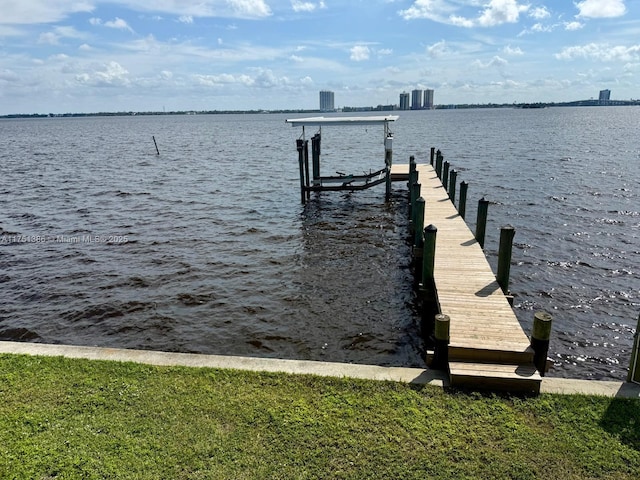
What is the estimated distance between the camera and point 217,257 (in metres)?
15.1

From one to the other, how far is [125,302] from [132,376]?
233 inches

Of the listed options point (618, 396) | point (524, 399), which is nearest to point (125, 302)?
point (524, 399)

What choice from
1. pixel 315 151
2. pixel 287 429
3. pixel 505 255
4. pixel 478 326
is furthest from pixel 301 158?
pixel 287 429

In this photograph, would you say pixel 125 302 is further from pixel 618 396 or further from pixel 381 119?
pixel 381 119

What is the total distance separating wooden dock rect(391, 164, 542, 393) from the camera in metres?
6.48

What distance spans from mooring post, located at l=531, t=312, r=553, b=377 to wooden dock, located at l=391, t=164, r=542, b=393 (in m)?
0.16

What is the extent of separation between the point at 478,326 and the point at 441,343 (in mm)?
961

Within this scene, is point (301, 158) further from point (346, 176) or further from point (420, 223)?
point (420, 223)

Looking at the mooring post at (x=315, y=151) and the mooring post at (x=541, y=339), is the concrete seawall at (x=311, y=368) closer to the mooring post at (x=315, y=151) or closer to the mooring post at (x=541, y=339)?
the mooring post at (x=541, y=339)

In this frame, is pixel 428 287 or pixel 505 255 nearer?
pixel 505 255

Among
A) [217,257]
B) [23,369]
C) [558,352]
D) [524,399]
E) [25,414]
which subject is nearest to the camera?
[25,414]

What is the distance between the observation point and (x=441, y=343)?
7156 mm

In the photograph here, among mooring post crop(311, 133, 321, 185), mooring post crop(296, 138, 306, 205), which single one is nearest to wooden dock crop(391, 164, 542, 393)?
mooring post crop(296, 138, 306, 205)

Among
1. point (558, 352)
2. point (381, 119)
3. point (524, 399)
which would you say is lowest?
point (558, 352)
